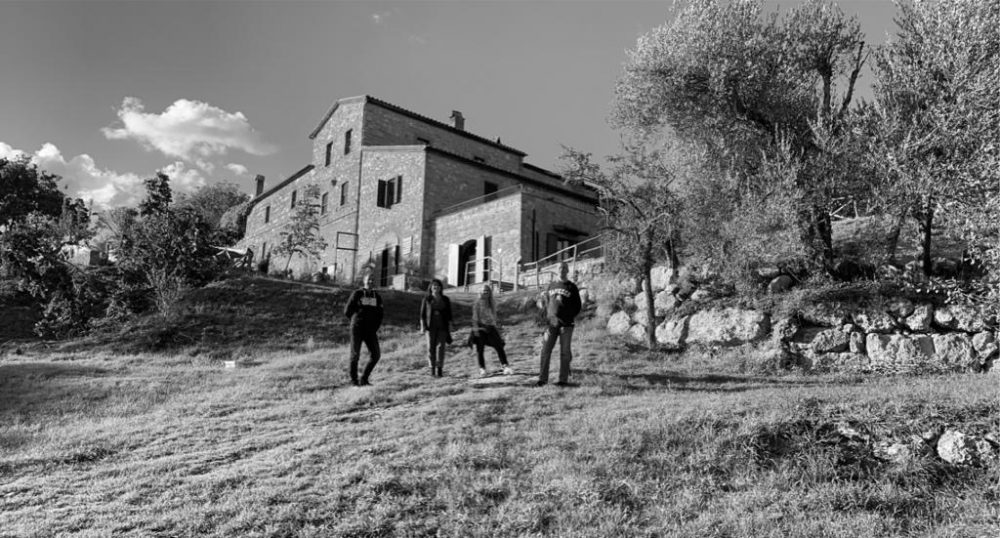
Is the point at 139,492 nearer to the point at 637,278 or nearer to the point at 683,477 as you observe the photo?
the point at 683,477

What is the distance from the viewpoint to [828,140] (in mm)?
12867

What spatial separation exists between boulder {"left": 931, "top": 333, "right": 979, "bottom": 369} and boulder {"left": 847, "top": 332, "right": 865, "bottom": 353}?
3.41 ft

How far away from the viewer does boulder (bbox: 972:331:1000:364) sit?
35.4 ft

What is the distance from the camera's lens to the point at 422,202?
28.2m

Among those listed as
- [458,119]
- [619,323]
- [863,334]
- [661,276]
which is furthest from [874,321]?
[458,119]

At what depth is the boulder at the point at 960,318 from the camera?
36.3ft

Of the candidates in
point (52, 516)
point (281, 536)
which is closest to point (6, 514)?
point (52, 516)

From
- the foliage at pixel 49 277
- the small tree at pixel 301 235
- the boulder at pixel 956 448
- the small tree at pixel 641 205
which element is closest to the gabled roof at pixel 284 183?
the small tree at pixel 301 235

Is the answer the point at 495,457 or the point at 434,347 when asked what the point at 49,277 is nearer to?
the point at 434,347

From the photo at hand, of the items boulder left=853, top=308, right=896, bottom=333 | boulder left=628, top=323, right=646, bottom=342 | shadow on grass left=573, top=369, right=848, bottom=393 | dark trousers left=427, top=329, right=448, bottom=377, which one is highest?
boulder left=853, top=308, right=896, bottom=333

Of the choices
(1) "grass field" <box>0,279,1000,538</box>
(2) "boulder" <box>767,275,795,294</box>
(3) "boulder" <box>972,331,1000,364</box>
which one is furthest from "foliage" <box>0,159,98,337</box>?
(3) "boulder" <box>972,331,1000,364</box>

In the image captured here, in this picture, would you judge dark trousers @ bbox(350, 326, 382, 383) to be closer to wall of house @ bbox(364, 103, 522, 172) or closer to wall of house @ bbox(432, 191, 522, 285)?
wall of house @ bbox(432, 191, 522, 285)

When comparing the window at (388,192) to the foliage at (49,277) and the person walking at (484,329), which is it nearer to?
the foliage at (49,277)

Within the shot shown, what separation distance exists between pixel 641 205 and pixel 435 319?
18.6ft
